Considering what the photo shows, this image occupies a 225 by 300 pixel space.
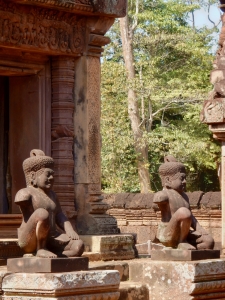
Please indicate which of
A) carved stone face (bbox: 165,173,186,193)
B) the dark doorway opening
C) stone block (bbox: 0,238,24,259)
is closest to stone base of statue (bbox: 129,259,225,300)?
carved stone face (bbox: 165,173,186,193)

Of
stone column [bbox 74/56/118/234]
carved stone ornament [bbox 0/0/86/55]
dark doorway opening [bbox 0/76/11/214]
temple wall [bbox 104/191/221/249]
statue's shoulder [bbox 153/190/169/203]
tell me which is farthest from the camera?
temple wall [bbox 104/191/221/249]

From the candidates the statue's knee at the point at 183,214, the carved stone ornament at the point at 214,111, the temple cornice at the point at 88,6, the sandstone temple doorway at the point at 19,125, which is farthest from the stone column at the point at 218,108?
the statue's knee at the point at 183,214

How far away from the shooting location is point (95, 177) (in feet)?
30.0

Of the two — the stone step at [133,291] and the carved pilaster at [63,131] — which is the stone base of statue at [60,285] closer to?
the stone step at [133,291]

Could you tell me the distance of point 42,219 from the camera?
6.53 metres

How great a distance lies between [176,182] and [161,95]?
692 inches

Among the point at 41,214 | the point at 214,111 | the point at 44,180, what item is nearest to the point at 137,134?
the point at 214,111

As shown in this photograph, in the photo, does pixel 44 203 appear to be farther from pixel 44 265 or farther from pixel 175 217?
pixel 175 217

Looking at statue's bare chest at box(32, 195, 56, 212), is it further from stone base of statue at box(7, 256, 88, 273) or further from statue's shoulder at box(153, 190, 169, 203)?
statue's shoulder at box(153, 190, 169, 203)

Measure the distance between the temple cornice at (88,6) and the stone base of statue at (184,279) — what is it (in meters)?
2.62

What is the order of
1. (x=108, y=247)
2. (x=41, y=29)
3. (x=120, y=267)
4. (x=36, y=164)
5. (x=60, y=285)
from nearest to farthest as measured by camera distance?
(x=60, y=285), (x=36, y=164), (x=120, y=267), (x=108, y=247), (x=41, y=29)

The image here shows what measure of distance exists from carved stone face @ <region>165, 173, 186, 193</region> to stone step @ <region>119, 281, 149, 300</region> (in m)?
0.83

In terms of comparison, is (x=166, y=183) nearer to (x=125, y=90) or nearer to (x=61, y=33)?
(x=61, y=33)

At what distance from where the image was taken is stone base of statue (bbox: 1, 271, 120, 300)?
20.2ft
